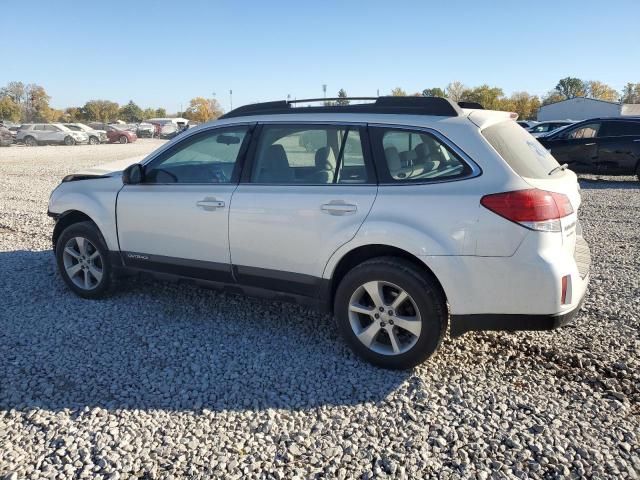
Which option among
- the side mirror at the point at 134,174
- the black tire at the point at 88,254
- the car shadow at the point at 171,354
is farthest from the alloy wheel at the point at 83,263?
the side mirror at the point at 134,174

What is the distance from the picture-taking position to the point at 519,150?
139 inches

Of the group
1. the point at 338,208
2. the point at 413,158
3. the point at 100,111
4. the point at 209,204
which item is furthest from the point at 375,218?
the point at 100,111

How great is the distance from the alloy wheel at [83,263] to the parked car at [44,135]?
36970mm

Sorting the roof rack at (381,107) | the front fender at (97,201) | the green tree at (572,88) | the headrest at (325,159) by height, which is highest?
the green tree at (572,88)

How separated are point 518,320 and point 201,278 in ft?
8.16

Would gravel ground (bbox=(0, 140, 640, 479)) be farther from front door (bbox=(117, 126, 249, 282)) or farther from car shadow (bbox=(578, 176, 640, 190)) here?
car shadow (bbox=(578, 176, 640, 190))

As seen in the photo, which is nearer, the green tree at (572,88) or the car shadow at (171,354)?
the car shadow at (171,354)

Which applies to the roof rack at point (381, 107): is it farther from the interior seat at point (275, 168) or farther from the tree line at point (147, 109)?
the tree line at point (147, 109)

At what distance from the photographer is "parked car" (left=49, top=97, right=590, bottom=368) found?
3.19 m

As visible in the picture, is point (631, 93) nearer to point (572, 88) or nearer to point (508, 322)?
point (572, 88)

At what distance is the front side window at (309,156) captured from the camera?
146 inches

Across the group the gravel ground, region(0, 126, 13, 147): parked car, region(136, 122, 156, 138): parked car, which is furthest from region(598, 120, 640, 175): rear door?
region(136, 122, 156, 138): parked car

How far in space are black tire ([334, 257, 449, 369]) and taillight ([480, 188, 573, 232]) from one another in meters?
0.64

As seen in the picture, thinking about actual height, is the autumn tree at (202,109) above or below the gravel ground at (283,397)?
above
